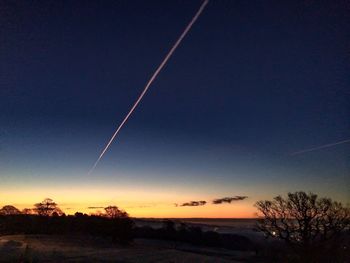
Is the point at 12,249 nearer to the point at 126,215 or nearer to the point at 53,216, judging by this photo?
the point at 126,215

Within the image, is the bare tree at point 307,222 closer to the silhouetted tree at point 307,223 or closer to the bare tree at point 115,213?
the silhouetted tree at point 307,223

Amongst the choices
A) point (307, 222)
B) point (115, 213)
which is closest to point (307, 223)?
point (307, 222)

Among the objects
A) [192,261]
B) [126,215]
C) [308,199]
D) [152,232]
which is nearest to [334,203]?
[308,199]

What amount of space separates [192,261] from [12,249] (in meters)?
18.6

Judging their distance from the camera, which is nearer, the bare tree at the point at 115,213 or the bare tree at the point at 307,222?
the bare tree at the point at 307,222

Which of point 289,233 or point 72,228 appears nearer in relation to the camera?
point 289,233

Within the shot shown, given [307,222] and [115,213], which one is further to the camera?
[115,213]

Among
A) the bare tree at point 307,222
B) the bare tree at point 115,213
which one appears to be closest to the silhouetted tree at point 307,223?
the bare tree at point 307,222

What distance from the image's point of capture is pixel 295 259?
141ft

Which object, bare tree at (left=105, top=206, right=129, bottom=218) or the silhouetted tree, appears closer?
the silhouetted tree

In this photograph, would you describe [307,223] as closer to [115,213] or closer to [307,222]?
[307,222]

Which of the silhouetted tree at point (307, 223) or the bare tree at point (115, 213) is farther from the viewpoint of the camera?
the bare tree at point (115, 213)

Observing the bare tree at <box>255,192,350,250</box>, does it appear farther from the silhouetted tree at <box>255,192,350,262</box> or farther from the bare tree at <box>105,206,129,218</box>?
the bare tree at <box>105,206,129,218</box>

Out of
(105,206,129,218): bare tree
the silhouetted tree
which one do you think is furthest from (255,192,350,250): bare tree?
(105,206,129,218): bare tree
